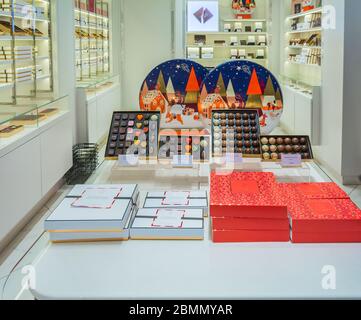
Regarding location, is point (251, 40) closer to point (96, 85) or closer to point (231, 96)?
point (96, 85)

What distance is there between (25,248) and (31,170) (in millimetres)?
778

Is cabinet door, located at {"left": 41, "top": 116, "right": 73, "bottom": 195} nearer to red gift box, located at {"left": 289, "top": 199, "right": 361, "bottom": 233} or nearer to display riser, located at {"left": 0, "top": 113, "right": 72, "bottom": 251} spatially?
display riser, located at {"left": 0, "top": 113, "right": 72, "bottom": 251}

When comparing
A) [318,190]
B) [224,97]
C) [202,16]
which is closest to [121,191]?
[318,190]

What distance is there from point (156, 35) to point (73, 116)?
4103 millimetres

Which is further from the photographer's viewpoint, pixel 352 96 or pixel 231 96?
pixel 352 96

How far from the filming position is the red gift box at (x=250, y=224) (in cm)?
175

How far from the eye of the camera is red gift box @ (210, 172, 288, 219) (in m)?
1.73

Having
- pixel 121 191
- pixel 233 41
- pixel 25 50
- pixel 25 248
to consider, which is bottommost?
pixel 25 248

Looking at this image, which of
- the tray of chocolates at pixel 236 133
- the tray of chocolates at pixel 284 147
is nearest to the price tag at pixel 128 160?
the tray of chocolates at pixel 236 133

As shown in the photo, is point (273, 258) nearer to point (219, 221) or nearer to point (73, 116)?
point (219, 221)

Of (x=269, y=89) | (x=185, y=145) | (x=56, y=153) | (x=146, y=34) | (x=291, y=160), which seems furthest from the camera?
(x=146, y=34)

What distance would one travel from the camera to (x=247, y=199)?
5.91 feet

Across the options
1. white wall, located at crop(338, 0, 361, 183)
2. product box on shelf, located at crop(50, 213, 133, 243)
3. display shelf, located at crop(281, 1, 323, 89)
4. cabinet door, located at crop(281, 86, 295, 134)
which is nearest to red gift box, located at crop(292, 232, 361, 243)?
product box on shelf, located at crop(50, 213, 133, 243)

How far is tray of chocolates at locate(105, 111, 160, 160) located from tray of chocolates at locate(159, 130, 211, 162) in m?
0.05
